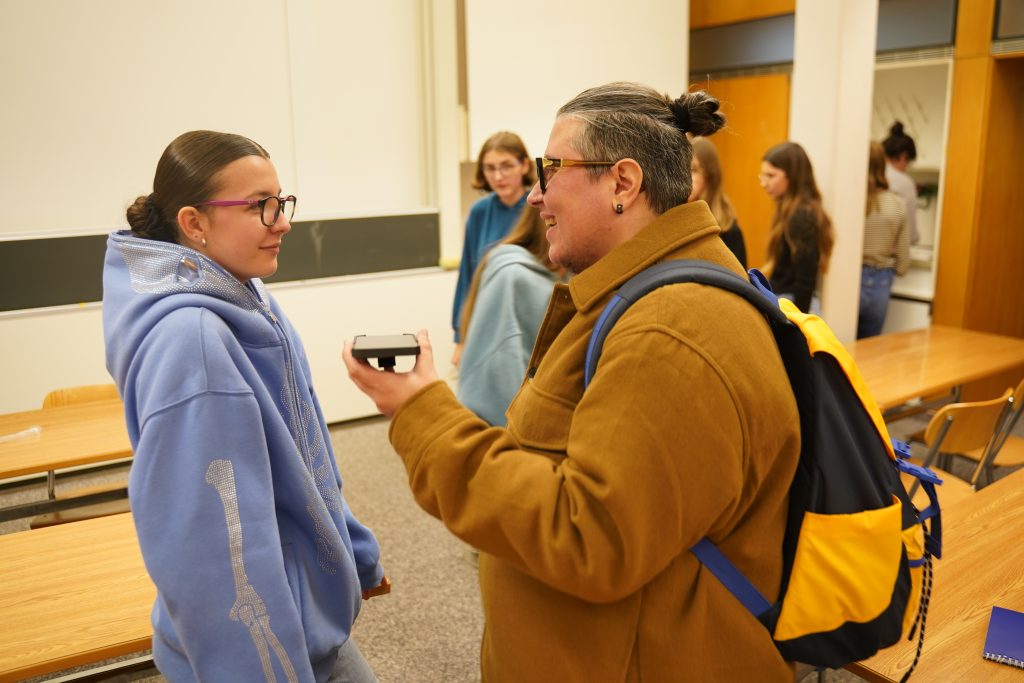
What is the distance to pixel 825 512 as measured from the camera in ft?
3.66

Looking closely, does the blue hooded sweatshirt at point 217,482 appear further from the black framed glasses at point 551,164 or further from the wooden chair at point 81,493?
the wooden chair at point 81,493

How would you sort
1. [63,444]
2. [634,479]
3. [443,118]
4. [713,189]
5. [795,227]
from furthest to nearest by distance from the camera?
[443,118], [795,227], [713,189], [63,444], [634,479]

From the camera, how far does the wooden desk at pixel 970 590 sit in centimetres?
154

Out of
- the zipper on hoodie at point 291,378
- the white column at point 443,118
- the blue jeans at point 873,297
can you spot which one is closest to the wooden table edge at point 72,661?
the zipper on hoodie at point 291,378

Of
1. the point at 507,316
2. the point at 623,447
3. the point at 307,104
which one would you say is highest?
the point at 307,104

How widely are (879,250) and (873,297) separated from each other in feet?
0.97

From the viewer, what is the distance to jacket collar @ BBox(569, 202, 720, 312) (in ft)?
3.82

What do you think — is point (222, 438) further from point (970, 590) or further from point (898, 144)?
point (898, 144)

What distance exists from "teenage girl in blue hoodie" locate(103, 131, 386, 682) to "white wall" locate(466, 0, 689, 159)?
146 inches

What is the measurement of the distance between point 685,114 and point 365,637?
231 cm

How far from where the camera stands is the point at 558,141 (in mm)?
1217

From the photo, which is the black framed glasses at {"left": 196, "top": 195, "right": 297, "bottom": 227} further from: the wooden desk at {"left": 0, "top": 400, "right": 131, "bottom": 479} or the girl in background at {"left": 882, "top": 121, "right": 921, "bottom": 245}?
the girl in background at {"left": 882, "top": 121, "right": 921, "bottom": 245}

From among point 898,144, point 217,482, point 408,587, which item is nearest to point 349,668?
point 217,482

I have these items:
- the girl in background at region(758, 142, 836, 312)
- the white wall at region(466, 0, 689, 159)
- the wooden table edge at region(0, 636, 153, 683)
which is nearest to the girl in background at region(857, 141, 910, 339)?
the girl in background at region(758, 142, 836, 312)
